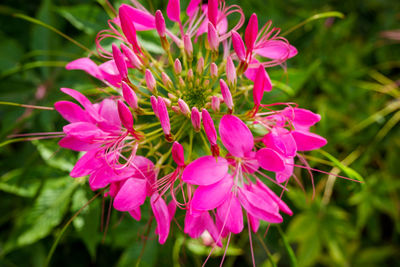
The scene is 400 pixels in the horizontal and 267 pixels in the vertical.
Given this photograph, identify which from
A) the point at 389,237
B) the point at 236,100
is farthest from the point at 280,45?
the point at 389,237

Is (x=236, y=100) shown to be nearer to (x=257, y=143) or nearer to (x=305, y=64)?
(x=257, y=143)

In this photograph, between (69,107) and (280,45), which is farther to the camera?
(280,45)

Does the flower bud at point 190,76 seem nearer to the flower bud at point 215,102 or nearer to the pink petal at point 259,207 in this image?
the flower bud at point 215,102

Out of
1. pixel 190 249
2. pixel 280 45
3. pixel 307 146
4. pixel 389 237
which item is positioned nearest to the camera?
pixel 307 146

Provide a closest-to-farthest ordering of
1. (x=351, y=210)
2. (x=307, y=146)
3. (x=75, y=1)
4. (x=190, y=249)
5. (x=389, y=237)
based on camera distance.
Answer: (x=307, y=146) → (x=190, y=249) → (x=75, y=1) → (x=351, y=210) → (x=389, y=237)

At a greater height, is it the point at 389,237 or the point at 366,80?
the point at 366,80

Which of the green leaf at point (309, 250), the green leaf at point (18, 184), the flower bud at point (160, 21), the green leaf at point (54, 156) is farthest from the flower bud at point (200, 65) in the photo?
the green leaf at point (309, 250)

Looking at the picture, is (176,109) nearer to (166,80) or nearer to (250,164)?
(166,80)

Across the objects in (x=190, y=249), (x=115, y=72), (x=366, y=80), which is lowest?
(x=190, y=249)
